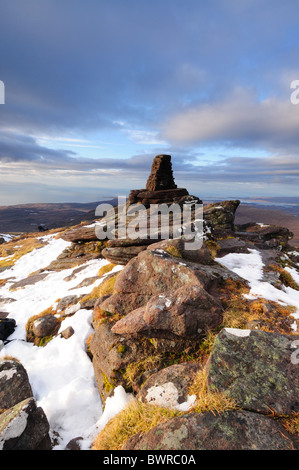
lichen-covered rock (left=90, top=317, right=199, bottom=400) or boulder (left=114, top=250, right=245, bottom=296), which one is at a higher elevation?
boulder (left=114, top=250, right=245, bottom=296)

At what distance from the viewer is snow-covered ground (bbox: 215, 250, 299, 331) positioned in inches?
401

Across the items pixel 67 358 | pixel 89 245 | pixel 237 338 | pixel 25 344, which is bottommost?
pixel 25 344

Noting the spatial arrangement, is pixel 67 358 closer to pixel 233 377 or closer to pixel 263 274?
pixel 233 377

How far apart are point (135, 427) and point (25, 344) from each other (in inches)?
425

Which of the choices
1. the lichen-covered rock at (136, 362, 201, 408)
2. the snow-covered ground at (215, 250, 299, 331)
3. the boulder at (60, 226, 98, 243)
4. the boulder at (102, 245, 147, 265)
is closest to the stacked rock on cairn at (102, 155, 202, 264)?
the boulder at (60, 226, 98, 243)

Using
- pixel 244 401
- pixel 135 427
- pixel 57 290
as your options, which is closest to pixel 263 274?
pixel 244 401

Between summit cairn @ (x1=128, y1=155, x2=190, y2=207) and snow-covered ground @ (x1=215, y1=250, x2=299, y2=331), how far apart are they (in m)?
19.2

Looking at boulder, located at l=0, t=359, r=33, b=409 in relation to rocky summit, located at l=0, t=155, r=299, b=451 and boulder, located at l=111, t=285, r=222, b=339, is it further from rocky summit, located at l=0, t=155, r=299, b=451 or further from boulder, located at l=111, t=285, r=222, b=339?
boulder, located at l=111, t=285, r=222, b=339

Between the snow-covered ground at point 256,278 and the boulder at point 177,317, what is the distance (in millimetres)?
3209

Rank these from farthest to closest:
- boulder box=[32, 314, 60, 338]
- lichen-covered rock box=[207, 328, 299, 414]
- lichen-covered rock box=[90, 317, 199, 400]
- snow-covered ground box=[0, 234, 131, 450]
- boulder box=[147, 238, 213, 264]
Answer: boulder box=[147, 238, 213, 264]
boulder box=[32, 314, 60, 338]
lichen-covered rock box=[90, 317, 199, 400]
snow-covered ground box=[0, 234, 131, 450]
lichen-covered rock box=[207, 328, 299, 414]

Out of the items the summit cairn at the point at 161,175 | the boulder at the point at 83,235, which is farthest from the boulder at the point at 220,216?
the boulder at the point at 83,235

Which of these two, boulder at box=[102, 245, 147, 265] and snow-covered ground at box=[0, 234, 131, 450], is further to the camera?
boulder at box=[102, 245, 147, 265]

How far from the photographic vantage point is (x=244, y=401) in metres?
4.75

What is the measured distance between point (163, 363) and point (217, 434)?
367 cm
